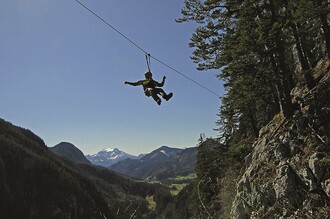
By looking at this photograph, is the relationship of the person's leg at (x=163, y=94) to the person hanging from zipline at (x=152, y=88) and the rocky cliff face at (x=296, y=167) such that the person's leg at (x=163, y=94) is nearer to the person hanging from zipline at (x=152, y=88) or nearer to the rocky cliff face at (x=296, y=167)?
the person hanging from zipline at (x=152, y=88)

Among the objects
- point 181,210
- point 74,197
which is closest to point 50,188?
point 74,197

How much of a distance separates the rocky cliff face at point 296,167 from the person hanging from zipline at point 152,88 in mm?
4835

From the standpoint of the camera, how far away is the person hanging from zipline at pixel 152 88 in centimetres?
1287

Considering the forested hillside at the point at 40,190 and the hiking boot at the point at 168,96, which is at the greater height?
the forested hillside at the point at 40,190

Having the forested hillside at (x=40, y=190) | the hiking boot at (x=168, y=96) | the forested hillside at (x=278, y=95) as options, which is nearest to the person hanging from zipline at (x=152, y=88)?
the hiking boot at (x=168, y=96)

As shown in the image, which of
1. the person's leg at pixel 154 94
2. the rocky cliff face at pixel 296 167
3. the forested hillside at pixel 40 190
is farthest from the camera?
the forested hillside at pixel 40 190

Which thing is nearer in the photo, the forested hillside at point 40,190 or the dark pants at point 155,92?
the dark pants at point 155,92

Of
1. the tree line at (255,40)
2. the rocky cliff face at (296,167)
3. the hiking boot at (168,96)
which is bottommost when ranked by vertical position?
the rocky cliff face at (296,167)

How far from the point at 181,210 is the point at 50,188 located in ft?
113

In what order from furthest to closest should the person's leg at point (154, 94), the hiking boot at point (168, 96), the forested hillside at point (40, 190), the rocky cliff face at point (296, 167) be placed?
the forested hillside at point (40, 190) → the hiking boot at point (168, 96) → the person's leg at point (154, 94) → the rocky cliff face at point (296, 167)

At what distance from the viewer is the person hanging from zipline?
12867 millimetres

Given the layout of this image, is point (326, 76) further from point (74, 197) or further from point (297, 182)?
point (74, 197)

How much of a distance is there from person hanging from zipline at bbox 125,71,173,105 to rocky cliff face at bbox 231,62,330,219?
190 inches

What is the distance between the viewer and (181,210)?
6981 centimetres
